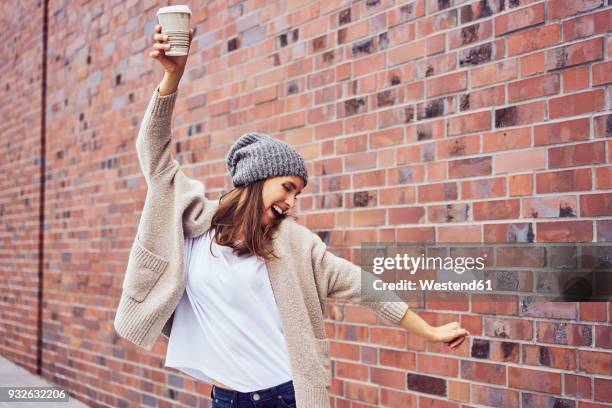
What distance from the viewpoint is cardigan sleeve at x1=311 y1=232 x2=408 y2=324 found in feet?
9.37

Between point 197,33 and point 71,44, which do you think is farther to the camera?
point 71,44

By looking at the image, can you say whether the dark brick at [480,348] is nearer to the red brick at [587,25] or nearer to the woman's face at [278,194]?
the woman's face at [278,194]

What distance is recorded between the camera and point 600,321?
9.24ft

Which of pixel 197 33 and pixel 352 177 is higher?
pixel 197 33

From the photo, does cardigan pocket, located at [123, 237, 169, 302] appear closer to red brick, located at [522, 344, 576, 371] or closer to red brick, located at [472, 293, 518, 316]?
red brick, located at [472, 293, 518, 316]

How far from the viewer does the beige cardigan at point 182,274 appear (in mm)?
2766

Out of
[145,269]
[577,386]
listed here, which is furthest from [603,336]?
[145,269]

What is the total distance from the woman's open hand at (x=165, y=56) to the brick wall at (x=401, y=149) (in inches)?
50.1

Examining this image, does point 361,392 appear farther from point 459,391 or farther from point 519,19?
point 519,19

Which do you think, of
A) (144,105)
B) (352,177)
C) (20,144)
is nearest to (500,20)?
(352,177)

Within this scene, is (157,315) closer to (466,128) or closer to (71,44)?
(466,128)

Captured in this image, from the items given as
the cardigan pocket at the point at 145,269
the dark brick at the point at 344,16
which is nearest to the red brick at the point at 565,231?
the cardigan pocket at the point at 145,269

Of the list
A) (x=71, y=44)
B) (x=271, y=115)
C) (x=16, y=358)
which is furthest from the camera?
(x=16, y=358)

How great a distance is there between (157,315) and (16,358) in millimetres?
5781
